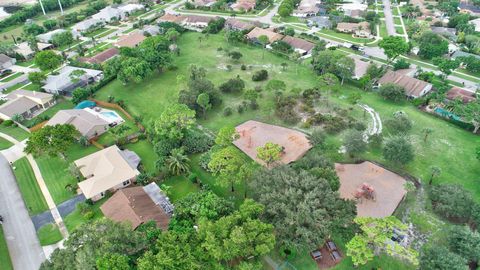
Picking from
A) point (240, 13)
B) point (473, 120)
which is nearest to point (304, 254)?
point (473, 120)

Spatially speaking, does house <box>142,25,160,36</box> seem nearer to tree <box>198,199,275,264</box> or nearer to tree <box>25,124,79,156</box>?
tree <box>25,124,79,156</box>

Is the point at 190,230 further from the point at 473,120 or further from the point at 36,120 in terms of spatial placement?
the point at 473,120

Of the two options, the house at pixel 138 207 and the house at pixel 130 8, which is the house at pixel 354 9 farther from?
the house at pixel 138 207

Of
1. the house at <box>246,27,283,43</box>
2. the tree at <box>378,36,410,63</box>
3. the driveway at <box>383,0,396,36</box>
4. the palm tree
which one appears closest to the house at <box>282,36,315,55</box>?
the house at <box>246,27,283,43</box>

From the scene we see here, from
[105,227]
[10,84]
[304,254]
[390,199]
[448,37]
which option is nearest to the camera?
[105,227]

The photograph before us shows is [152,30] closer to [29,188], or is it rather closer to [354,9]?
[29,188]

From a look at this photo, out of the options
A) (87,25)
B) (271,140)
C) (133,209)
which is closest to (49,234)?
(133,209)
